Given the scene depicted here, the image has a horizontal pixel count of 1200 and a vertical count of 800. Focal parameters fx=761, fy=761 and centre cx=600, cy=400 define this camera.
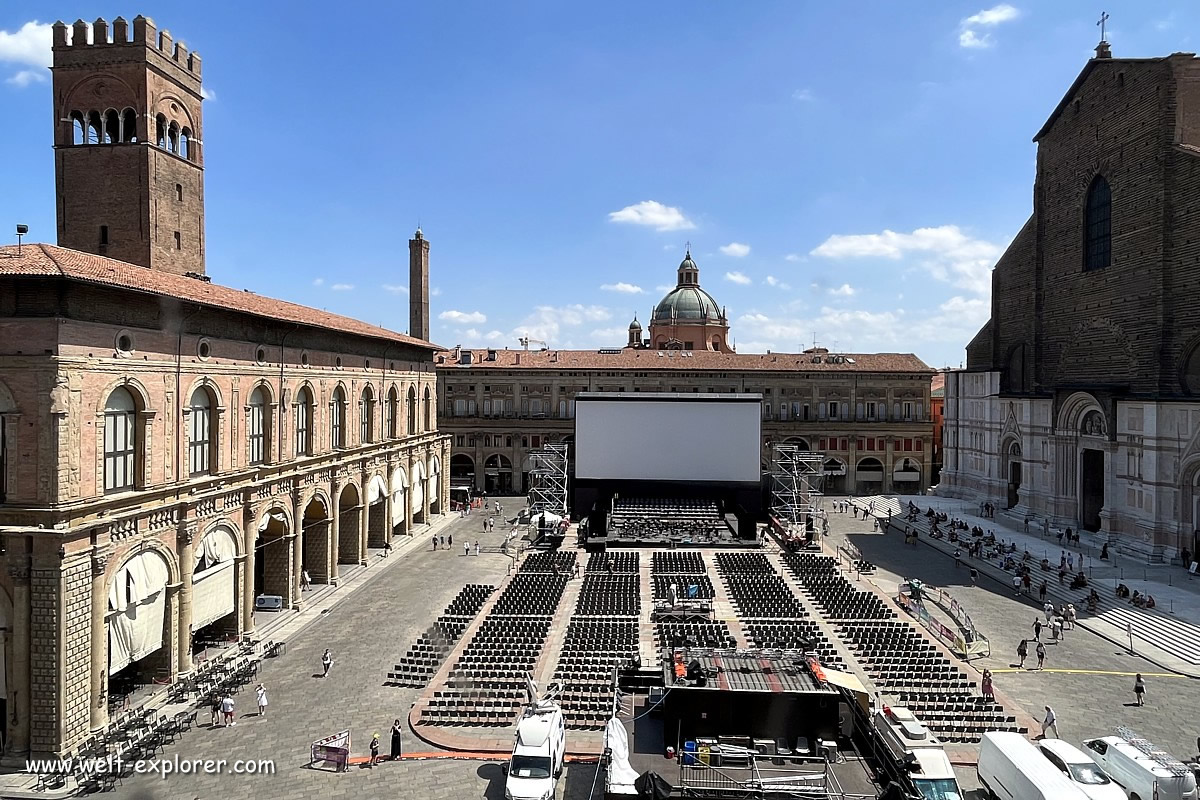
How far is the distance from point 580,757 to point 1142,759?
495 inches

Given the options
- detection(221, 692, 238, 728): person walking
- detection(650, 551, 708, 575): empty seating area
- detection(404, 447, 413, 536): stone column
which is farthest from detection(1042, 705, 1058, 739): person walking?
detection(404, 447, 413, 536): stone column

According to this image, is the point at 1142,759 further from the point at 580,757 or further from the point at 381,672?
the point at 381,672

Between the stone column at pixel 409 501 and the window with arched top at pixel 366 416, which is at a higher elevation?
the window with arched top at pixel 366 416

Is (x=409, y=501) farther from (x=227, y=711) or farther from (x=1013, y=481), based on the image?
(x=1013, y=481)

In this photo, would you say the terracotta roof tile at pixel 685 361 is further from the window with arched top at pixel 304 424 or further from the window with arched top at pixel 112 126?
the window with arched top at pixel 112 126

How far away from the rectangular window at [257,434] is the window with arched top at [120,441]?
22.9ft

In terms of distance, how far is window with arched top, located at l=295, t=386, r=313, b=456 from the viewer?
33.6 m

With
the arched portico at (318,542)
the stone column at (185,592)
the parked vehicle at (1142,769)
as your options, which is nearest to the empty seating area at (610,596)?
the arched portico at (318,542)

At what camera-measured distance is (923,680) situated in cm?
2358

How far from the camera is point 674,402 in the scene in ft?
182

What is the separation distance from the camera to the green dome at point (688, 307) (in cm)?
8731

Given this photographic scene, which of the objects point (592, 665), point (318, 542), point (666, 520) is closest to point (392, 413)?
point (318, 542)

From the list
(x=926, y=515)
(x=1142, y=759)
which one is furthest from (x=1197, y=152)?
(x=1142, y=759)

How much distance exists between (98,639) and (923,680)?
23.6m
